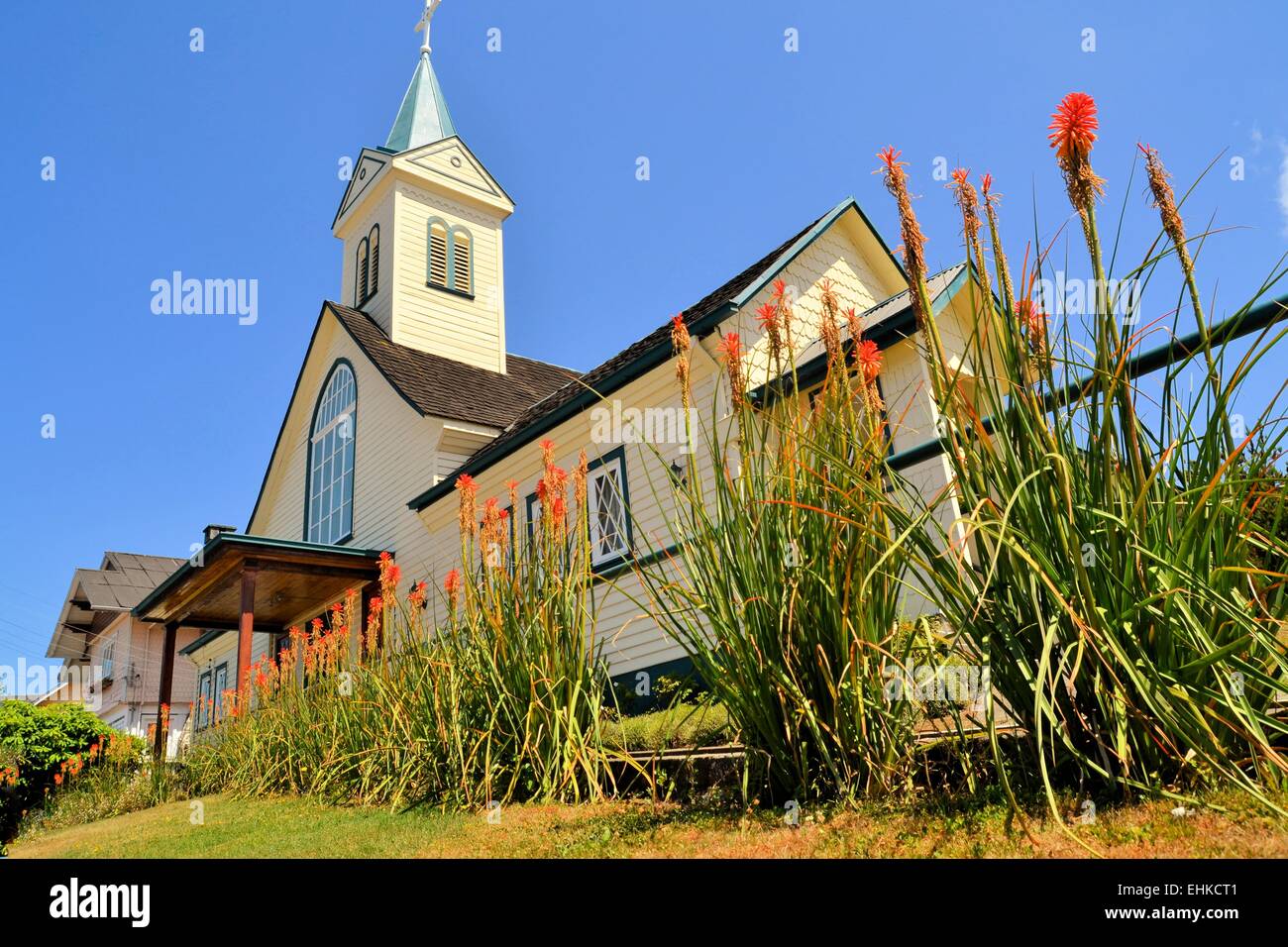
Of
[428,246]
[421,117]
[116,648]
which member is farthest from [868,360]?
[116,648]

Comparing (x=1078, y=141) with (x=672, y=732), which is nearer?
(x=1078, y=141)

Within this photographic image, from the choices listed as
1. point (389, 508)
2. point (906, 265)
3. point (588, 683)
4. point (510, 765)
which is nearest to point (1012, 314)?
point (906, 265)

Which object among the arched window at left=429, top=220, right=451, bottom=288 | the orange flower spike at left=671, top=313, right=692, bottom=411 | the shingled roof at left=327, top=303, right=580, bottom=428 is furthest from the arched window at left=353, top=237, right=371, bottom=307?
the orange flower spike at left=671, top=313, right=692, bottom=411

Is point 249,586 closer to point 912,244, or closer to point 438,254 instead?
point 438,254

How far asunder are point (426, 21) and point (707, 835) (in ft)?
85.4

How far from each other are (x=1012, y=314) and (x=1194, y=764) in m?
1.16

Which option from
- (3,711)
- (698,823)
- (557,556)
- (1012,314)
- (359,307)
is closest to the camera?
(1012,314)

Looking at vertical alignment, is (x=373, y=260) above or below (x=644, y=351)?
above

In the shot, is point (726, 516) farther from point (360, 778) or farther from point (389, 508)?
point (389, 508)

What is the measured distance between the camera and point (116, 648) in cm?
3170

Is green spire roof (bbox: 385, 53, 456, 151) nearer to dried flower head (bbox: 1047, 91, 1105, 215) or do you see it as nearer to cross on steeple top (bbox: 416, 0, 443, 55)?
cross on steeple top (bbox: 416, 0, 443, 55)
